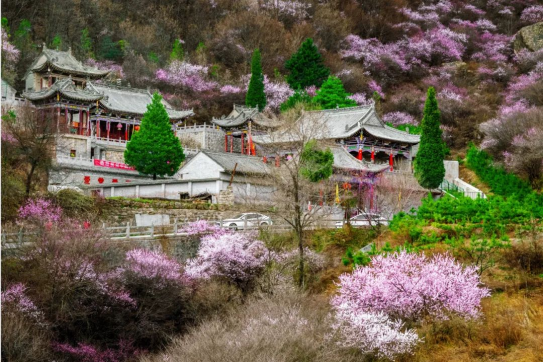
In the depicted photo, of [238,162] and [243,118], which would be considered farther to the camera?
[243,118]

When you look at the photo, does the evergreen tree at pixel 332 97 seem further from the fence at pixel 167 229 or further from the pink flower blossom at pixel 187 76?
the fence at pixel 167 229

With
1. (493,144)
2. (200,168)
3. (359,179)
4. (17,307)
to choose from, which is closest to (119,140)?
(200,168)

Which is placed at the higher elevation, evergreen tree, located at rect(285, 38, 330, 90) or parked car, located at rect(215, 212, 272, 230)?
evergreen tree, located at rect(285, 38, 330, 90)

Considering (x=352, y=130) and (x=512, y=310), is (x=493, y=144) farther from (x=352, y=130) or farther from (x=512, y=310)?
(x=512, y=310)

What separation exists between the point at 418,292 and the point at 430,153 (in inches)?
768

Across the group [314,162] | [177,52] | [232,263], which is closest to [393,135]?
[314,162]

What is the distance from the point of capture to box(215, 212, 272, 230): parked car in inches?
1204

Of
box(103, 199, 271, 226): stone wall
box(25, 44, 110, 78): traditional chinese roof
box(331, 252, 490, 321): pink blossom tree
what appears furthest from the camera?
box(25, 44, 110, 78): traditional chinese roof

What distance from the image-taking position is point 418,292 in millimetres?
21469

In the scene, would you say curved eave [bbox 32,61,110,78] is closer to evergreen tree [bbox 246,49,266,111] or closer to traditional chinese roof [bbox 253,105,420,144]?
evergreen tree [bbox 246,49,266,111]

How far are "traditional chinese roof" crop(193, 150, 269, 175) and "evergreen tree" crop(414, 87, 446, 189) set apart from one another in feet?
25.0

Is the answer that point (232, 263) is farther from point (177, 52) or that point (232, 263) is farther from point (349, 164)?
point (177, 52)

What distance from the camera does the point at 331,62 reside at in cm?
7031

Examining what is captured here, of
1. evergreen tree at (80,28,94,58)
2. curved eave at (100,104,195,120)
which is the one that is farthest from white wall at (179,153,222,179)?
evergreen tree at (80,28,94,58)
